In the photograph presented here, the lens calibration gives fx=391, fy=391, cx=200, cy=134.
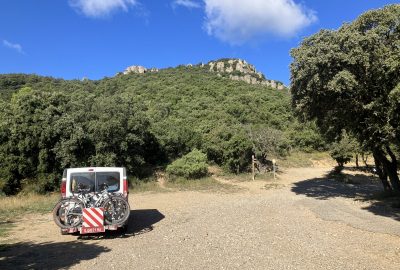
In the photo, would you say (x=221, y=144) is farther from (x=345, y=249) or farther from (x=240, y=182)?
(x=345, y=249)

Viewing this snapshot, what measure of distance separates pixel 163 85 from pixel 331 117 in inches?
1930

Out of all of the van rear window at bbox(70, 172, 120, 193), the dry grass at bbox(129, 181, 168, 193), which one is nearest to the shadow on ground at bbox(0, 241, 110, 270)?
the van rear window at bbox(70, 172, 120, 193)

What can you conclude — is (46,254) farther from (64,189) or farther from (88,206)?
(64,189)

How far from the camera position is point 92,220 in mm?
10375

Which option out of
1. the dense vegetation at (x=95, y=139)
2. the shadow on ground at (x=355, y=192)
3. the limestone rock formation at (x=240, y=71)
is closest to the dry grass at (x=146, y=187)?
the dense vegetation at (x=95, y=139)

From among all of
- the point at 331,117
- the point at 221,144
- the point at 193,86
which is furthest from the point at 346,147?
Result: the point at 193,86

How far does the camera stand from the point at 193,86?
64.5 meters

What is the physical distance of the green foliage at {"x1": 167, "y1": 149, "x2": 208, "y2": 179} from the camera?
25.4m

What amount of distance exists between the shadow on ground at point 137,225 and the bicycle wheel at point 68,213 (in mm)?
666

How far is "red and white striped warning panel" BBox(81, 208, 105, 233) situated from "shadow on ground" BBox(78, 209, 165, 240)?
0.62 meters

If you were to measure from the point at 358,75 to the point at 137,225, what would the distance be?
34.1 feet

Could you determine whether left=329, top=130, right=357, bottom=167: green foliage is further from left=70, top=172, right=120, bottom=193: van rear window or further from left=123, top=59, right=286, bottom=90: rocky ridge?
left=123, top=59, right=286, bottom=90: rocky ridge

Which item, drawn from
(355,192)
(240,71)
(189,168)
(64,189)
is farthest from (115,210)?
(240,71)

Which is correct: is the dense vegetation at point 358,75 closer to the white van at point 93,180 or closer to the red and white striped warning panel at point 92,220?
the white van at point 93,180
